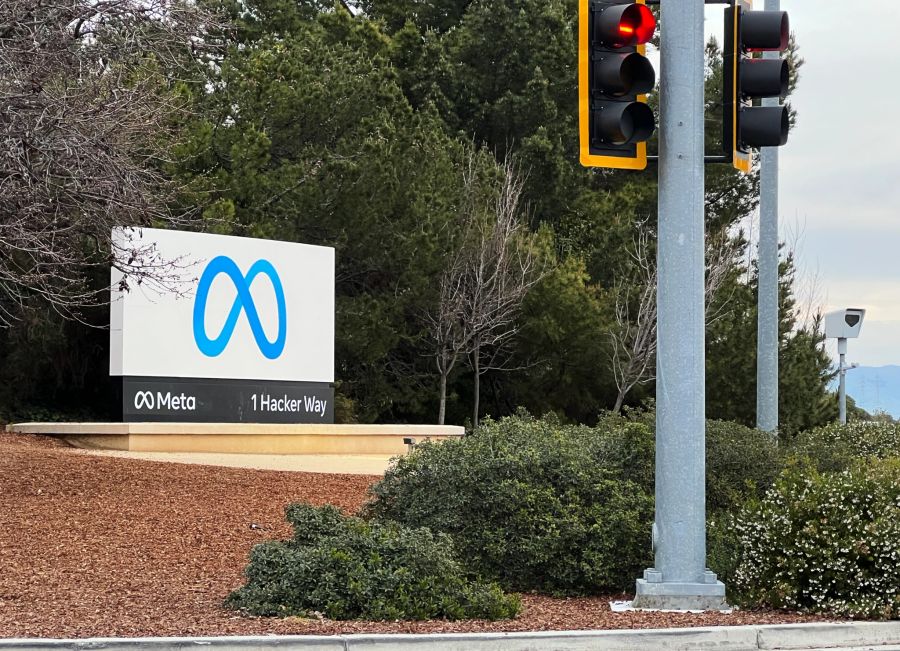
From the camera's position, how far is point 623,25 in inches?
348

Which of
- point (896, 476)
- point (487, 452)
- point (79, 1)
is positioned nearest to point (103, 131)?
point (79, 1)

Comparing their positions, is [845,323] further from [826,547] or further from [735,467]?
[826,547]

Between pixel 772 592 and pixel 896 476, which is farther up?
pixel 896 476

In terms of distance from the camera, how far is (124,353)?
21391mm

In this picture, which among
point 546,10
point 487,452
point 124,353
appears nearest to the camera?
point 487,452

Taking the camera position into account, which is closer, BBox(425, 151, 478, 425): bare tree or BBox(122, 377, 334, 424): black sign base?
BBox(122, 377, 334, 424): black sign base

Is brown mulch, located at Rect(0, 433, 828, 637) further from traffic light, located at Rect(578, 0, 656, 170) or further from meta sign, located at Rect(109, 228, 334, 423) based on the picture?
traffic light, located at Rect(578, 0, 656, 170)

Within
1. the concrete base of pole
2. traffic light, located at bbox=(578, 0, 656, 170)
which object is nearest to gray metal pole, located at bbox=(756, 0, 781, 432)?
the concrete base of pole

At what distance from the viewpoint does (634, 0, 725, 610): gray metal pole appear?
8.97m

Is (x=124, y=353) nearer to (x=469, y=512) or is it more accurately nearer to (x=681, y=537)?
(x=469, y=512)

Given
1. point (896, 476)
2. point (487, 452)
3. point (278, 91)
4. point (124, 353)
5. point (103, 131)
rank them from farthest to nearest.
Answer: point (278, 91) < point (124, 353) < point (103, 131) < point (487, 452) < point (896, 476)

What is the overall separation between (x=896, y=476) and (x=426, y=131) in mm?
25367

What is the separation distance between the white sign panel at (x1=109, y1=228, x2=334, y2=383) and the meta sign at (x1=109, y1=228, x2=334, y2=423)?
19 mm

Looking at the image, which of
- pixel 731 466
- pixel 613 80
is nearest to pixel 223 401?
pixel 731 466
